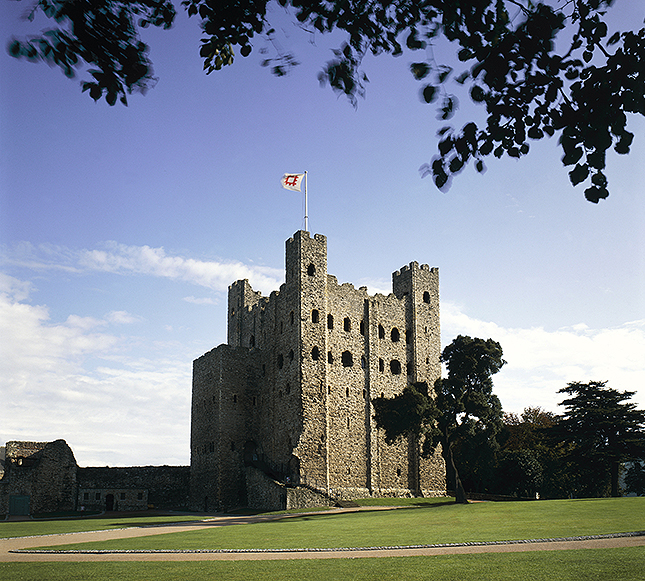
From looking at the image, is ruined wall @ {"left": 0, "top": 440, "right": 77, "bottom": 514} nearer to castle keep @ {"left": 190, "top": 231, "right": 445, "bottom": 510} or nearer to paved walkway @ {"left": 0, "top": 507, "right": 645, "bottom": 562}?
castle keep @ {"left": 190, "top": 231, "right": 445, "bottom": 510}

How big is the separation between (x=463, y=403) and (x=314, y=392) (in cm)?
969

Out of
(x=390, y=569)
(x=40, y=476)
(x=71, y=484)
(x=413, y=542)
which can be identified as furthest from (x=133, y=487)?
(x=390, y=569)

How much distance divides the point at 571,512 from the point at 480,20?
74.3 ft

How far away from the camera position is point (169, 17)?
6941 mm

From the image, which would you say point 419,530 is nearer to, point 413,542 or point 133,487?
point 413,542

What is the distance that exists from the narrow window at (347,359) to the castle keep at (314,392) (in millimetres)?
74

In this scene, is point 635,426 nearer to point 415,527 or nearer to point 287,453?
point 287,453

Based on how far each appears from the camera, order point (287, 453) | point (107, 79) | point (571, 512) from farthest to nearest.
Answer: point (287, 453) < point (571, 512) < point (107, 79)

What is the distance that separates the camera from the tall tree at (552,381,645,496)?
141 ft

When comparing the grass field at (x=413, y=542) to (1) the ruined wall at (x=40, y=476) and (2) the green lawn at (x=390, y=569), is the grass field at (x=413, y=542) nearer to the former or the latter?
(2) the green lawn at (x=390, y=569)

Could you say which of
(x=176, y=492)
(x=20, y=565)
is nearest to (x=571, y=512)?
(x=20, y=565)

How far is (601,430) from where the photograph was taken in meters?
44.1

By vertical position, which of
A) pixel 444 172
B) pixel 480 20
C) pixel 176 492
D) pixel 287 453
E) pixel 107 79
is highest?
pixel 480 20

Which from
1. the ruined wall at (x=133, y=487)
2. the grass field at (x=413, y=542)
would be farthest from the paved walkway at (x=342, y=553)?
the ruined wall at (x=133, y=487)
